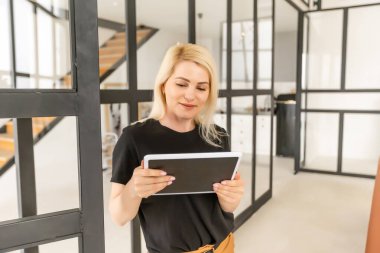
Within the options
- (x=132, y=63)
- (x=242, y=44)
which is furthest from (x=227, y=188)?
(x=242, y=44)

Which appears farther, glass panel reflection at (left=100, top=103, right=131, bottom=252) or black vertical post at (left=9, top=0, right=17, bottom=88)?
glass panel reflection at (left=100, top=103, right=131, bottom=252)

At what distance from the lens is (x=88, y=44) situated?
3.70ft

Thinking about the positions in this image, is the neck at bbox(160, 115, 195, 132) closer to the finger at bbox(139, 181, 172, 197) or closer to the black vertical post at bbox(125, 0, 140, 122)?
the finger at bbox(139, 181, 172, 197)

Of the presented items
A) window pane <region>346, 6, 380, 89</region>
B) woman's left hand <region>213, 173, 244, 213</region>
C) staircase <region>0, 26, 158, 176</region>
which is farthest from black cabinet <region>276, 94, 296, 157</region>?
woman's left hand <region>213, 173, 244, 213</region>

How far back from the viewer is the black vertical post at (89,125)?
1.12m

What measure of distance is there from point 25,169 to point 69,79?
0.35 m

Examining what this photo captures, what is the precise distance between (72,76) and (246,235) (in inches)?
89.4

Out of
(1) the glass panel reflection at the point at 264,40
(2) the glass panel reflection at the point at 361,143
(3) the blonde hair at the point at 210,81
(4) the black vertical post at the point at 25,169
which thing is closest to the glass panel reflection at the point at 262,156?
Result: (1) the glass panel reflection at the point at 264,40

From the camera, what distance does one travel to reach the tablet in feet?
3.08

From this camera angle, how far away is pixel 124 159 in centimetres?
108

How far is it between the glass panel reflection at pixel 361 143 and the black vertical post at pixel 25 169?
452 centimetres

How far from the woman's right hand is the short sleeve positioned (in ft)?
0.34

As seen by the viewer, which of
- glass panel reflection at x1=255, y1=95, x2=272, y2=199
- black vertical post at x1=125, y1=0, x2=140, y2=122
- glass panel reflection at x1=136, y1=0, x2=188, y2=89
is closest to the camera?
black vertical post at x1=125, y1=0, x2=140, y2=122

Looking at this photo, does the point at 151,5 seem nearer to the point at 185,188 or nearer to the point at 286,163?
the point at 185,188
